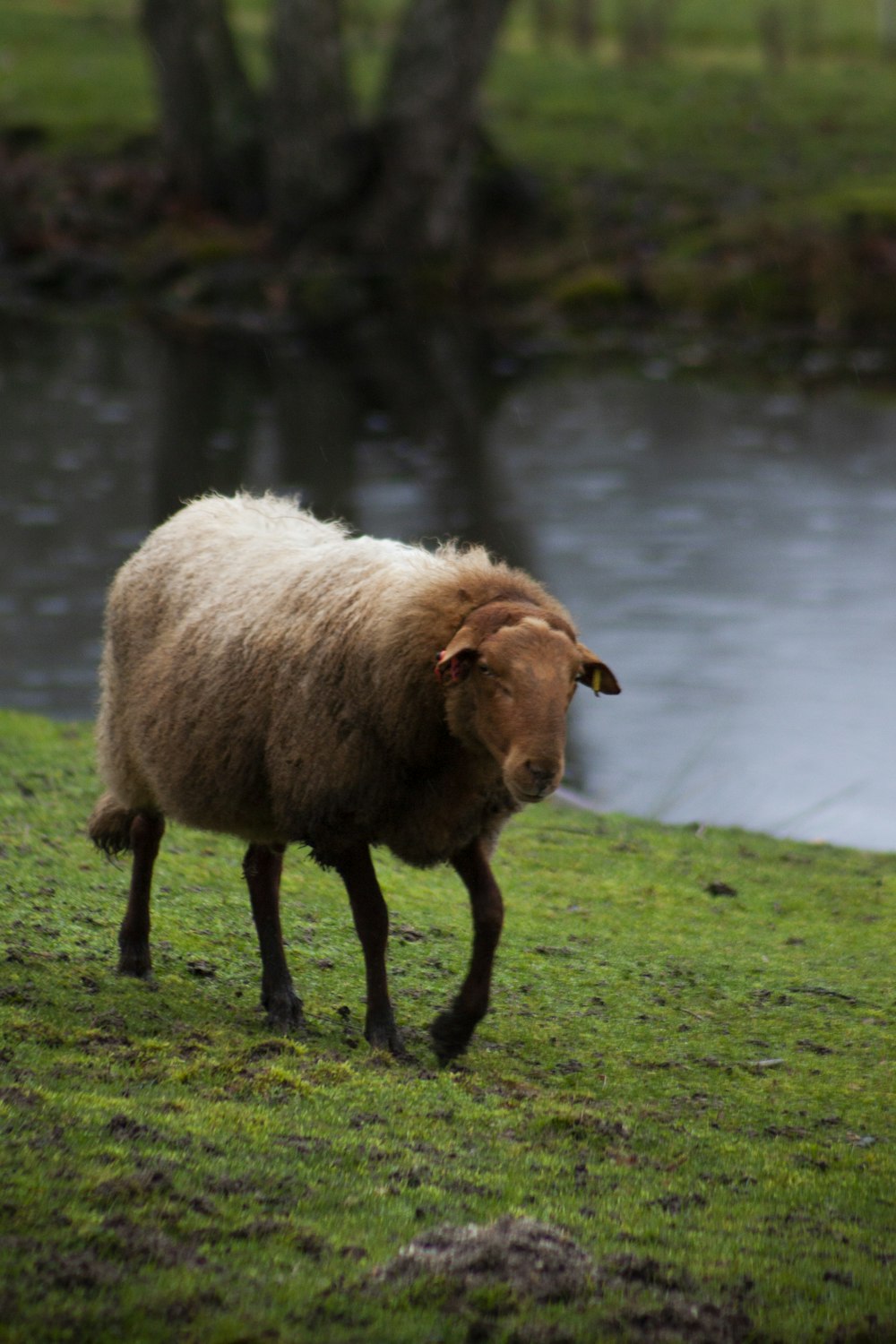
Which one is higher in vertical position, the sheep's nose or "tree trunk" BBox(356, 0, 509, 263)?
"tree trunk" BBox(356, 0, 509, 263)

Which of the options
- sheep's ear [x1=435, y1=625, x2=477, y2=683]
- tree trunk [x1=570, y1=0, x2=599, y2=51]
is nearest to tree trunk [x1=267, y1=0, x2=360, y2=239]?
tree trunk [x1=570, y1=0, x2=599, y2=51]

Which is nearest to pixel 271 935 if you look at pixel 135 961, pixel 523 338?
pixel 135 961

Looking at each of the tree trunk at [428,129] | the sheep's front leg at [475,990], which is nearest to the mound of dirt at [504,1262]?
the sheep's front leg at [475,990]

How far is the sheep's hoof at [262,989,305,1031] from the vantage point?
22.0 ft

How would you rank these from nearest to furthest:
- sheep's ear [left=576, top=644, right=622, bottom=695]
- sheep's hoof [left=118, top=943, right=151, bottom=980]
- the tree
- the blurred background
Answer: sheep's ear [left=576, top=644, right=622, bottom=695] → sheep's hoof [left=118, top=943, right=151, bottom=980] → the blurred background → the tree

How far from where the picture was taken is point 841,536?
832 inches

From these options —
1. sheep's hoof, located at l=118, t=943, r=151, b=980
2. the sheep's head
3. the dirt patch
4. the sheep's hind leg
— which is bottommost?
the dirt patch

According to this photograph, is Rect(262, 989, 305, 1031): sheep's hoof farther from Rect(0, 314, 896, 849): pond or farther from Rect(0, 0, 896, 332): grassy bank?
Rect(0, 0, 896, 332): grassy bank

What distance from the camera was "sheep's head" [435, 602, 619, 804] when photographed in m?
5.83

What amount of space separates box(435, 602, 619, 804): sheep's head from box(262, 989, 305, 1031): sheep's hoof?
4.58 ft

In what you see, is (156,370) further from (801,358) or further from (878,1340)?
(878,1340)

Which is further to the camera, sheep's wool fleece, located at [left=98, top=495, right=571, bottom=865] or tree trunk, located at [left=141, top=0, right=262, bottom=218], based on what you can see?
tree trunk, located at [left=141, top=0, right=262, bottom=218]

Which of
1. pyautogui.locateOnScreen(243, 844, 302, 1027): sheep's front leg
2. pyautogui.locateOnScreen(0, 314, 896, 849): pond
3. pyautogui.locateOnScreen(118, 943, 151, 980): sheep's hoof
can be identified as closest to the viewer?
pyautogui.locateOnScreen(243, 844, 302, 1027): sheep's front leg

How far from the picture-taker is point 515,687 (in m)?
5.93
